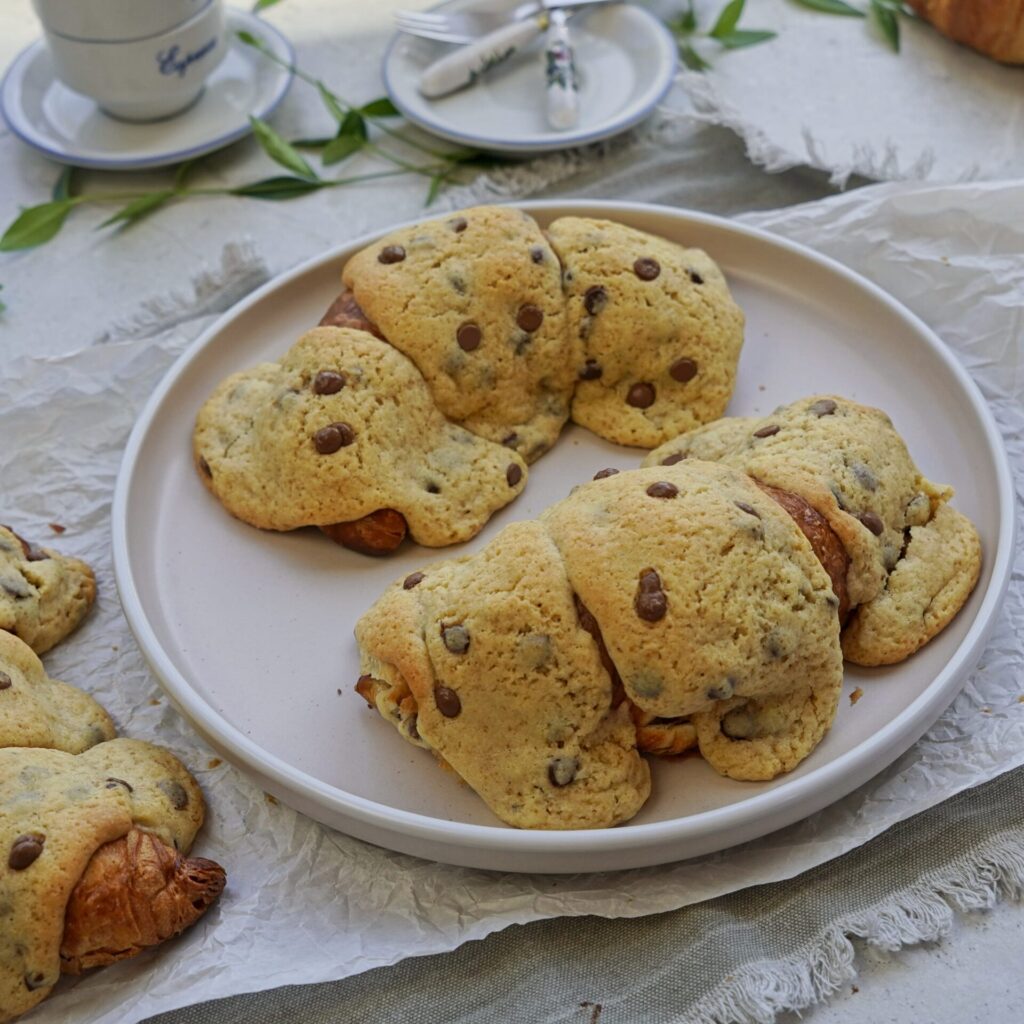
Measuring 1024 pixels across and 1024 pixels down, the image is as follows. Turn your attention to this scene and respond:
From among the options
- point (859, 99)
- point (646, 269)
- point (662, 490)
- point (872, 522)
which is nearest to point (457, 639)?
point (662, 490)

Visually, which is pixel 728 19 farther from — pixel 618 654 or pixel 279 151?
pixel 618 654

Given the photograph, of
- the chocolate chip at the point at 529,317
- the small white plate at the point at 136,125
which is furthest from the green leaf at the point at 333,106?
the chocolate chip at the point at 529,317

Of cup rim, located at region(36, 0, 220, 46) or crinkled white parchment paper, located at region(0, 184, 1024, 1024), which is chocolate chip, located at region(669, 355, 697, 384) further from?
cup rim, located at region(36, 0, 220, 46)

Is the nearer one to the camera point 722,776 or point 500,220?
point 722,776

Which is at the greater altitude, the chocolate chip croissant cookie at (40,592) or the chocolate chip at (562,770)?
the chocolate chip at (562,770)

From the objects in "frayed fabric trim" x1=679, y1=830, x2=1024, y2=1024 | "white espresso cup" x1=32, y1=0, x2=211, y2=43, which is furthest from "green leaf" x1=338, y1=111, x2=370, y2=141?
"frayed fabric trim" x1=679, y1=830, x2=1024, y2=1024

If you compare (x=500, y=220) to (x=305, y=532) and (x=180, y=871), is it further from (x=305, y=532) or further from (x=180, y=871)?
(x=180, y=871)

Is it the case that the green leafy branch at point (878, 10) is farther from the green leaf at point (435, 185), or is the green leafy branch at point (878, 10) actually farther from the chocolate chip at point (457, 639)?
the chocolate chip at point (457, 639)

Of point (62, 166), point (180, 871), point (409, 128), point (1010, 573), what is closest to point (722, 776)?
point (1010, 573)
